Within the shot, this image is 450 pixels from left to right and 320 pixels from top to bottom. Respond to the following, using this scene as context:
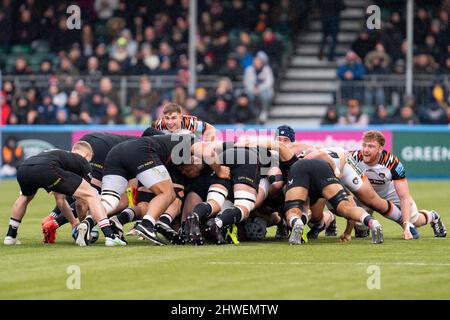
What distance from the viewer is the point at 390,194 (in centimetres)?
1571

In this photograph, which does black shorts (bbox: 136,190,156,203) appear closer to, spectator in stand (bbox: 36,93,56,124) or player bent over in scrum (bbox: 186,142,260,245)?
player bent over in scrum (bbox: 186,142,260,245)

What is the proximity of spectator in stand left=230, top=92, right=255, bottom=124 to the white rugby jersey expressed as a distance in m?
Result: 14.0

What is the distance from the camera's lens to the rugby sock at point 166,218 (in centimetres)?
1414

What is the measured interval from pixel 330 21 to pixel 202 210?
18037 mm

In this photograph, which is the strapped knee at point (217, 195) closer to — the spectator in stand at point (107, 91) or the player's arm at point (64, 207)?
the player's arm at point (64, 207)

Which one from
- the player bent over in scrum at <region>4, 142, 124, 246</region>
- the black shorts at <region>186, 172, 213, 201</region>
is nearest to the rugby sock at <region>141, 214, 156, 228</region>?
the player bent over in scrum at <region>4, 142, 124, 246</region>

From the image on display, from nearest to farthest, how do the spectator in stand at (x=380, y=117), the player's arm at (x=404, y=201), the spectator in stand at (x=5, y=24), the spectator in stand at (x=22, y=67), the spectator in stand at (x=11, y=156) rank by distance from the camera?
the player's arm at (x=404, y=201) → the spectator in stand at (x=11, y=156) → the spectator in stand at (x=380, y=117) → the spectator in stand at (x=22, y=67) → the spectator in stand at (x=5, y=24)

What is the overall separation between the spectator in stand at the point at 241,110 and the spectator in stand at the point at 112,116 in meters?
2.83

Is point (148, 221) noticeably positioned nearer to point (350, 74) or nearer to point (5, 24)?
point (350, 74)

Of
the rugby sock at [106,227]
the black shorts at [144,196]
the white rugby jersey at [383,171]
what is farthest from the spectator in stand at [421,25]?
the rugby sock at [106,227]

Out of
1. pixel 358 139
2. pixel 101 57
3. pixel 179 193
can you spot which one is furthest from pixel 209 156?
pixel 101 57

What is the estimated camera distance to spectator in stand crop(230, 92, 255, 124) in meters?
29.5

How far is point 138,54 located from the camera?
31.6 metres
